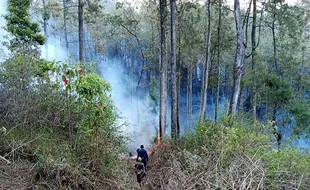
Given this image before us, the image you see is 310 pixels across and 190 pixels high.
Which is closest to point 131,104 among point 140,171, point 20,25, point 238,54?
point 20,25

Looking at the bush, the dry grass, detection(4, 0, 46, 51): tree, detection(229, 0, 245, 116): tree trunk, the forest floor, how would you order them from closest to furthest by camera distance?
the dry grass < the forest floor < the bush < detection(229, 0, 245, 116): tree trunk < detection(4, 0, 46, 51): tree

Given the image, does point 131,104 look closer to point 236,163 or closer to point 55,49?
point 55,49

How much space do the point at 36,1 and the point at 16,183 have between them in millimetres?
28911

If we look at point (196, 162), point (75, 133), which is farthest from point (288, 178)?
point (75, 133)

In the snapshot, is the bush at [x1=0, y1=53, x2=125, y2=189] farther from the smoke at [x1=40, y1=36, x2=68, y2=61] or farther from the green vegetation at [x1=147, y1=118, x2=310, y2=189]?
the smoke at [x1=40, y1=36, x2=68, y2=61]

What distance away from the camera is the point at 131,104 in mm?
32156

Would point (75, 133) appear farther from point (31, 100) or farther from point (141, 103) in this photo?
point (141, 103)

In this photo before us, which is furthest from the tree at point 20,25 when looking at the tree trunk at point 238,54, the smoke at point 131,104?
the smoke at point 131,104

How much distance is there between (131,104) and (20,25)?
59.2 feet

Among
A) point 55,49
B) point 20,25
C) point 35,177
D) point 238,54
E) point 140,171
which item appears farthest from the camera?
point 55,49

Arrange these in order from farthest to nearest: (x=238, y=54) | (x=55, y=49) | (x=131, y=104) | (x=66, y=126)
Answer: (x=131, y=104)
(x=55, y=49)
(x=238, y=54)
(x=66, y=126)

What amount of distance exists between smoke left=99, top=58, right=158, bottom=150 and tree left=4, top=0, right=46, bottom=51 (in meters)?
11.3

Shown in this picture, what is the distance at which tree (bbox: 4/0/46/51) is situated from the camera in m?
14.7

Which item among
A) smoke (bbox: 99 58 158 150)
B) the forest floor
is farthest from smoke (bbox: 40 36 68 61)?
the forest floor
